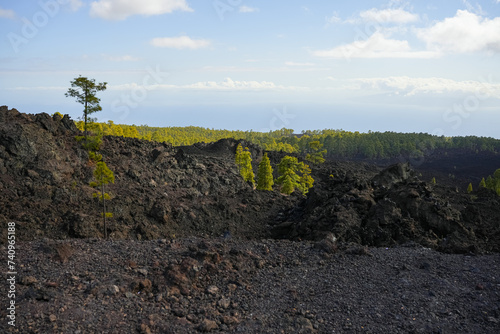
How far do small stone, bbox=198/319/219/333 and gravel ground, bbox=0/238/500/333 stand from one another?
3cm

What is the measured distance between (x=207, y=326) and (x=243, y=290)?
2.37 m

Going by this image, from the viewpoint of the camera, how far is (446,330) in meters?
10.5

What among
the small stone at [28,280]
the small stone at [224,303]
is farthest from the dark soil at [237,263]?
the small stone at [28,280]

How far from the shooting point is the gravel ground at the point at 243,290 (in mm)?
10219

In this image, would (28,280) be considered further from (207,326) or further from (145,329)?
(207,326)

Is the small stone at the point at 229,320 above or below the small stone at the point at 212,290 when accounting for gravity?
below

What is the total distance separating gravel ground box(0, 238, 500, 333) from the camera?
10.2 m

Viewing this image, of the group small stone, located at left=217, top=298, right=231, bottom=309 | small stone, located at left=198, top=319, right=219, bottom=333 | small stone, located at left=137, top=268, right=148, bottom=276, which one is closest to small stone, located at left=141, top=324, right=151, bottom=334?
small stone, located at left=198, top=319, right=219, bottom=333

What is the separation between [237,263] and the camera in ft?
44.8

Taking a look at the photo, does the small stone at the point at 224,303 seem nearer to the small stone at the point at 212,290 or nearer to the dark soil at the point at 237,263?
the dark soil at the point at 237,263

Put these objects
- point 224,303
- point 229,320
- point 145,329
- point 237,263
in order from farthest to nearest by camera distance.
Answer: point 237,263, point 224,303, point 229,320, point 145,329

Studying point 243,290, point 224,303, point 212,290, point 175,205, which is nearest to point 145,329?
point 224,303

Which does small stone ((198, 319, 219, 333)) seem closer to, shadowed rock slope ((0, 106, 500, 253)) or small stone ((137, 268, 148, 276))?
small stone ((137, 268, 148, 276))

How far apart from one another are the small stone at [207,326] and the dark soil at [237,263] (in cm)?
4
